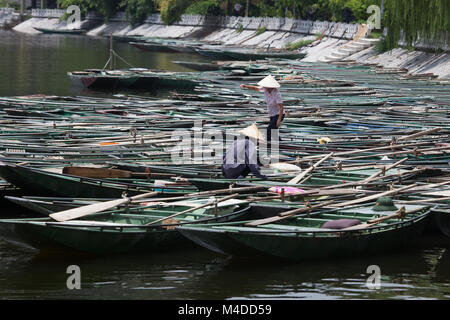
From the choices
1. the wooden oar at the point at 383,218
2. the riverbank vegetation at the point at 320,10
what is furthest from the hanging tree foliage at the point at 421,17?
the wooden oar at the point at 383,218

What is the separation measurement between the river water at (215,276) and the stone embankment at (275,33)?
22858 mm

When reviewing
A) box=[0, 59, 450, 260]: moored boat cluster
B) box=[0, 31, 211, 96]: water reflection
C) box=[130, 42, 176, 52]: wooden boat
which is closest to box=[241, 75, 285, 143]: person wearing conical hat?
box=[0, 59, 450, 260]: moored boat cluster

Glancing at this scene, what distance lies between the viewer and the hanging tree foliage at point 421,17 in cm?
3036

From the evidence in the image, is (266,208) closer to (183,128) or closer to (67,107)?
(183,128)

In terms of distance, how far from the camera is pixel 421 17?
31797mm

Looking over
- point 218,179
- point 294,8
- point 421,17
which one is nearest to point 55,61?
point 294,8

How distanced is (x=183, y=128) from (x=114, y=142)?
8.76 ft

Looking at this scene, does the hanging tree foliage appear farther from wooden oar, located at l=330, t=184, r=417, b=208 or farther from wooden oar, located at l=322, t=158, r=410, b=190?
wooden oar, located at l=330, t=184, r=417, b=208

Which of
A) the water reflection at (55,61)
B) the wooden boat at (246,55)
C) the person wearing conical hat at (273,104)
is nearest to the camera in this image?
the person wearing conical hat at (273,104)

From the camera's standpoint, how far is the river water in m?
10.8

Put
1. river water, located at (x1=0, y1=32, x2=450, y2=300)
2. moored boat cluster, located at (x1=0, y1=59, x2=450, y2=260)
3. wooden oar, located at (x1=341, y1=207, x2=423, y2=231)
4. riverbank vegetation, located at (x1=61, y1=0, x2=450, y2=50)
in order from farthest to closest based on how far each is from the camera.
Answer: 1. riverbank vegetation, located at (x1=61, y1=0, x2=450, y2=50)
2. wooden oar, located at (x1=341, y1=207, x2=423, y2=231)
3. moored boat cluster, located at (x1=0, y1=59, x2=450, y2=260)
4. river water, located at (x1=0, y1=32, x2=450, y2=300)

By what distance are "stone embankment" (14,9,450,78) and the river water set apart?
900 inches

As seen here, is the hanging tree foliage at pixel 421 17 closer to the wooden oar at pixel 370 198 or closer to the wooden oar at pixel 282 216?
the wooden oar at pixel 370 198
